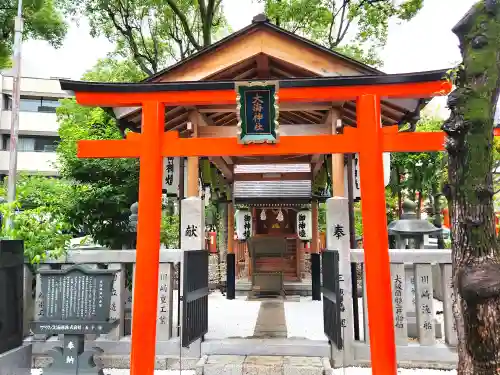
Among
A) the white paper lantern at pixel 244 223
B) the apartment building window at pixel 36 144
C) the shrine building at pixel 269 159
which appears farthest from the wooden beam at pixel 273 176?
the apartment building window at pixel 36 144

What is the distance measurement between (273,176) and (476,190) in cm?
900

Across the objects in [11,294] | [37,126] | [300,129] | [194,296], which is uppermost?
[37,126]

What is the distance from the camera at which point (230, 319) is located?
8.89m

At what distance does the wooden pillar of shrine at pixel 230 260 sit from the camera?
39.8ft

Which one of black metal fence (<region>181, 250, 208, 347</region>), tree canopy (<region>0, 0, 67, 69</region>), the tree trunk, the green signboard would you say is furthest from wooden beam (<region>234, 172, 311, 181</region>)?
tree canopy (<region>0, 0, 67, 69</region>)

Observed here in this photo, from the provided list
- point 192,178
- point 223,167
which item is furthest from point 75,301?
point 223,167

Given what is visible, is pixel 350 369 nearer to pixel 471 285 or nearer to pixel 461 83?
pixel 471 285

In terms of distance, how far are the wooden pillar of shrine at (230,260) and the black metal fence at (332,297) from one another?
6.18m

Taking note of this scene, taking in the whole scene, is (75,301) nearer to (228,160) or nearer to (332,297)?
(332,297)

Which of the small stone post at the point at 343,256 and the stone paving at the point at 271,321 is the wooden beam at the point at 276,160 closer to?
the stone paving at the point at 271,321

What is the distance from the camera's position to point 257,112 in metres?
5.45

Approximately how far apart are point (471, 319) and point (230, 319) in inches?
245

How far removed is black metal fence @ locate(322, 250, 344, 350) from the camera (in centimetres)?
537

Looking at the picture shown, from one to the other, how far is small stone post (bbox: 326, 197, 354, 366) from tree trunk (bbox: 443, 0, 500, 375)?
2.64 meters
